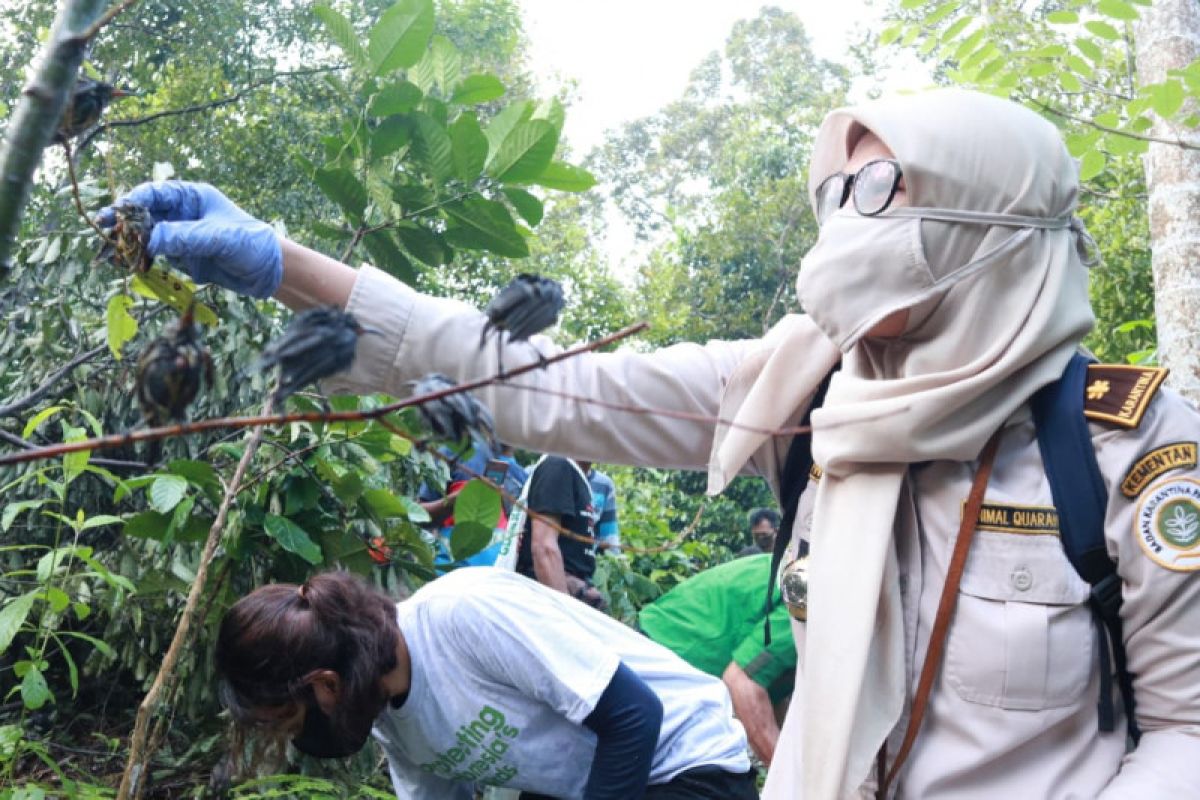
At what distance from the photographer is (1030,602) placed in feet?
4.40

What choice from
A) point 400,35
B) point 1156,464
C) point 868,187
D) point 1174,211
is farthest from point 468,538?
point 1174,211

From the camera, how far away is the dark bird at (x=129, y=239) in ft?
3.65

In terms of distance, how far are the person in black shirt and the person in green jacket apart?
79 cm

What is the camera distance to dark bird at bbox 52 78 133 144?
0.85 metres

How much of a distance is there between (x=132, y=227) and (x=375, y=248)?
80 centimetres

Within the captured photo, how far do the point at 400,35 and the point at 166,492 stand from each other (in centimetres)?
115

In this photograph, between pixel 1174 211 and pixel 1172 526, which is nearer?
pixel 1172 526

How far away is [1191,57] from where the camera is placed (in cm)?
357

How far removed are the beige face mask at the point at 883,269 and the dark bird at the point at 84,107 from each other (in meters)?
0.88

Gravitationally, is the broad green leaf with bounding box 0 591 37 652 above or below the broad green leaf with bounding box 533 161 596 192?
below

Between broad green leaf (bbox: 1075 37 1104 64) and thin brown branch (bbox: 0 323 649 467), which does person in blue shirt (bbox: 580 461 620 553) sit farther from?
thin brown branch (bbox: 0 323 649 467)

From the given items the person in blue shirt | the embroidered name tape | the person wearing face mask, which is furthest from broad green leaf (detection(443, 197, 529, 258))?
the person in blue shirt

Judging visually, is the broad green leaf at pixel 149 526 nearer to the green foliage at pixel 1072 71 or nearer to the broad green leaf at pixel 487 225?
the broad green leaf at pixel 487 225

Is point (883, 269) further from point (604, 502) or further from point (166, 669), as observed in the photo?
point (604, 502)
